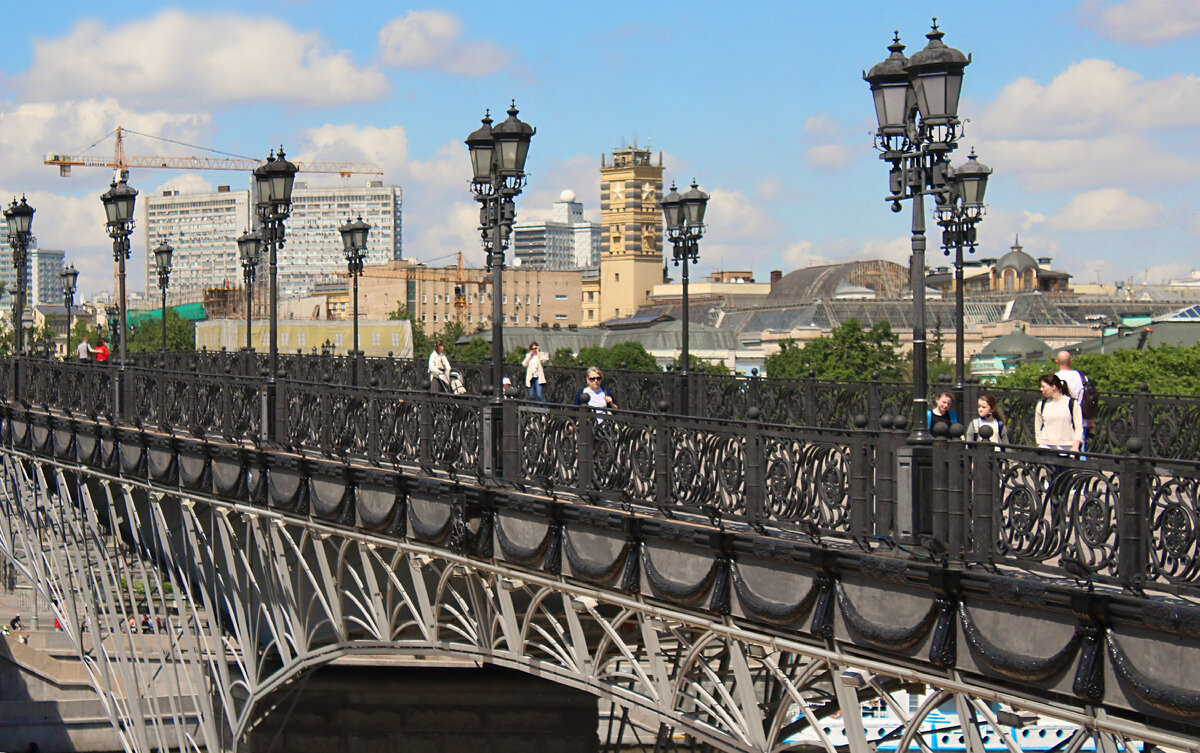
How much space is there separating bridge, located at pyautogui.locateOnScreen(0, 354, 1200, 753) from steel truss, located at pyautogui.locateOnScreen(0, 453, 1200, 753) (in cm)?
4

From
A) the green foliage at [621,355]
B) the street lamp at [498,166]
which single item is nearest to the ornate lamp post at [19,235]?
the street lamp at [498,166]

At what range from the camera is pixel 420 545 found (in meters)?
15.5

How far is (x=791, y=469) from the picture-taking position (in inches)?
440

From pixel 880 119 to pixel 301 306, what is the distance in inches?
6376

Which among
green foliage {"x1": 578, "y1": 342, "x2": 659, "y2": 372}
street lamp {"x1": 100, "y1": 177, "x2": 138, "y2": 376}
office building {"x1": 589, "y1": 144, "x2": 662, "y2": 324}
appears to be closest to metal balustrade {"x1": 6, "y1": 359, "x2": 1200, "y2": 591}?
street lamp {"x1": 100, "y1": 177, "x2": 138, "y2": 376}

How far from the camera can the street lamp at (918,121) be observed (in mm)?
12391

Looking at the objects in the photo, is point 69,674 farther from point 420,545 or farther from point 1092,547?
point 1092,547

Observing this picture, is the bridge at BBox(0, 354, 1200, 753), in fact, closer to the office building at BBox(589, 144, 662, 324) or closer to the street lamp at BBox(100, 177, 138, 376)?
the street lamp at BBox(100, 177, 138, 376)

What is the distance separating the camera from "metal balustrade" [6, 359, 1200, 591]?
8867 mm

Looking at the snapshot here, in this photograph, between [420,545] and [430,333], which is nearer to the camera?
[420,545]

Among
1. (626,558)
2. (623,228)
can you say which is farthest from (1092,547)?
(623,228)

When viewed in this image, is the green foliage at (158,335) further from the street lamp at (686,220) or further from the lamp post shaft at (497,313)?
the lamp post shaft at (497,313)

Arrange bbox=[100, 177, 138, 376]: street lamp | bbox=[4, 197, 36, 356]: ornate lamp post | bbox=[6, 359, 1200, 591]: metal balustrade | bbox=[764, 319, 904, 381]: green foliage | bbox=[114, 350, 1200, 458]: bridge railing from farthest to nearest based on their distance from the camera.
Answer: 1. bbox=[764, 319, 904, 381]: green foliage
2. bbox=[4, 197, 36, 356]: ornate lamp post
3. bbox=[100, 177, 138, 376]: street lamp
4. bbox=[114, 350, 1200, 458]: bridge railing
5. bbox=[6, 359, 1200, 591]: metal balustrade

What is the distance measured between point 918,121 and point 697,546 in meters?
4.13
